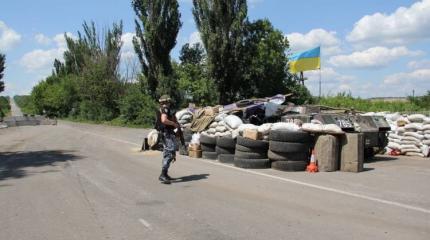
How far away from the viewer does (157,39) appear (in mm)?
36812

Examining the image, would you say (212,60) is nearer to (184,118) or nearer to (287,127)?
(184,118)

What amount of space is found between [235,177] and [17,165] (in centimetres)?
663

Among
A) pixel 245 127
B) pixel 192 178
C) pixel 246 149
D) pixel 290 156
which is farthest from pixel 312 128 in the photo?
pixel 192 178

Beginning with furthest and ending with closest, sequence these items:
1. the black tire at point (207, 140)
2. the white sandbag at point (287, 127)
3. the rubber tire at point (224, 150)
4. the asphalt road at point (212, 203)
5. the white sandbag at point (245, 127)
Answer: the black tire at point (207, 140), the rubber tire at point (224, 150), the white sandbag at point (245, 127), the white sandbag at point (287, 127), the asphalt road at point (212, 203)

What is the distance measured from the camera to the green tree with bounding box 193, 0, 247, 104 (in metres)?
31.8

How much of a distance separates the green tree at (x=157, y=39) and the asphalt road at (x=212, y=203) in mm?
23614

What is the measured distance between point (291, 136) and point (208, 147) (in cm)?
373

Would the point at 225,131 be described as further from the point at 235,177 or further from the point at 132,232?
the point at 132,232

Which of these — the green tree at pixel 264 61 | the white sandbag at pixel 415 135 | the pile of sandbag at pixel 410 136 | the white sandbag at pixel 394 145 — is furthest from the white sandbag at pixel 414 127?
the green tree at pixel 264 61

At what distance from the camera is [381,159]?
15086 mm

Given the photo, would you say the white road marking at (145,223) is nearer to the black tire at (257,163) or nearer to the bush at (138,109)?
the black tire at (257,163)

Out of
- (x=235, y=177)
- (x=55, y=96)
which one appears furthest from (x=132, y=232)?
(x=55, y=96)

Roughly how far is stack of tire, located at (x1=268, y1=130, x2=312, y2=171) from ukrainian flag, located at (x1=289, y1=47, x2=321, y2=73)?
1848 cm

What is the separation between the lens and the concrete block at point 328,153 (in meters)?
12.0
